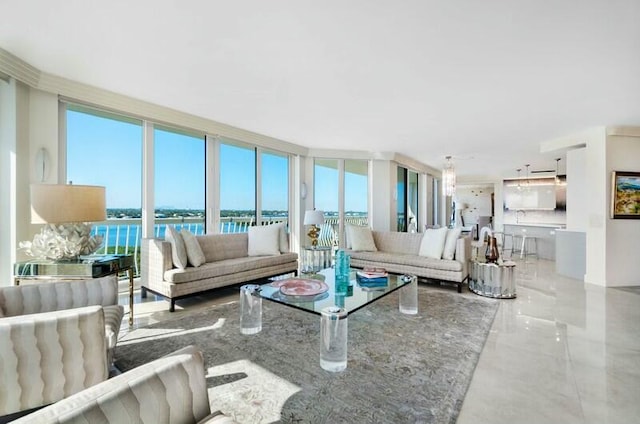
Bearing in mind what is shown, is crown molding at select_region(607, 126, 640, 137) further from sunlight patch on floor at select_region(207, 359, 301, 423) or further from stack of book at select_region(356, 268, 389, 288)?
sunlight patch on floor at select_region(207, 359, 301, 423)

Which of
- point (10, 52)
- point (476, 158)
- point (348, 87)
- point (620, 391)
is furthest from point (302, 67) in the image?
point (476, 158)

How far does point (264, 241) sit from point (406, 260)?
227 centimetres

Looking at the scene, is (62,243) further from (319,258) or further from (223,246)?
(319,258)

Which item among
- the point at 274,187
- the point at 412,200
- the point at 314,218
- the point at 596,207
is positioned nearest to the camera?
the point at 596,207

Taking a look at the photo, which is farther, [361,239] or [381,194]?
[381,194]

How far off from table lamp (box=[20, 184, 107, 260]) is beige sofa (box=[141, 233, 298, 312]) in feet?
2.46

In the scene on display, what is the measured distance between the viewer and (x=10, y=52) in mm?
2715

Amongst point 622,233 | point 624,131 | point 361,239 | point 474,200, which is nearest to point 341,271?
point 361,239

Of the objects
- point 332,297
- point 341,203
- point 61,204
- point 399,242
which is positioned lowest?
point 332,297

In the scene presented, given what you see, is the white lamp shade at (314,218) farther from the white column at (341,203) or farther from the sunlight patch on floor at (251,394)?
the sunlight patch on floor at (251,394)

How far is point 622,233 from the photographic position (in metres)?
4.80

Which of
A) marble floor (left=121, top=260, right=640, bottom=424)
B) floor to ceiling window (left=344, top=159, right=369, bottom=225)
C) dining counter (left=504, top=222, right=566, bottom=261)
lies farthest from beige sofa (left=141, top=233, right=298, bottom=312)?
dining counter (left=504, top=222, right=566, bottom=261)

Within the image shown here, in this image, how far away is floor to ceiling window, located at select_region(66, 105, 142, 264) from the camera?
3.69m

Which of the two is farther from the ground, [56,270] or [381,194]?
[381,194]
